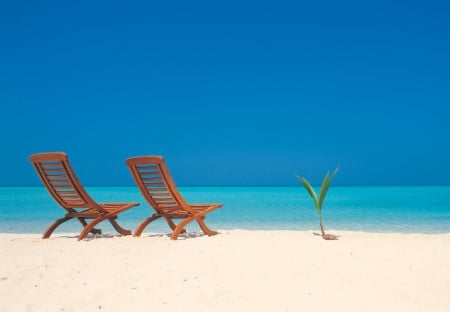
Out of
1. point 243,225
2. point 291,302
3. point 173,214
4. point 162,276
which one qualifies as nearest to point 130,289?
point 162,276

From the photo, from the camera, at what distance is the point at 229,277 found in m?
3.22

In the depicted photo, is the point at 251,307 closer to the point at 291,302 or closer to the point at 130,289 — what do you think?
the point at 291,302

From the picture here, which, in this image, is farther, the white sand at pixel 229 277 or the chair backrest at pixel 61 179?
the chair backrest at pixel 61 179

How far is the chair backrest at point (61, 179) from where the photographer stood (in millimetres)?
5258

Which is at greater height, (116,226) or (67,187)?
(67,187)

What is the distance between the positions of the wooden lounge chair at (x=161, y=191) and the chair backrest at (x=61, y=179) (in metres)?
0.68

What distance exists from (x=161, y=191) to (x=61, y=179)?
129 cm

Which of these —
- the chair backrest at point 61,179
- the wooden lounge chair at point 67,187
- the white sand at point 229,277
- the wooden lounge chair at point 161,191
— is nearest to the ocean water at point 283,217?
the wooden lounge chair at point 161,191

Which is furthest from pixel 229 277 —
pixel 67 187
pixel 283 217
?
pixel 283 217

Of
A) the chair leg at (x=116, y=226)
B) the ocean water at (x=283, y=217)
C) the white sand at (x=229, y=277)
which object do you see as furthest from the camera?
the ocean water at (x=283, y=217)

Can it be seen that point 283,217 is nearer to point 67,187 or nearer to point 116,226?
point 116,226

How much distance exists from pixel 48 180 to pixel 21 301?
3.06m

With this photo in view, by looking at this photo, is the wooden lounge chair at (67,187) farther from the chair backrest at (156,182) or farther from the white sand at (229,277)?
the white sand at (229,277)

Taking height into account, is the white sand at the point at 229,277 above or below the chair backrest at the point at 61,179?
below
